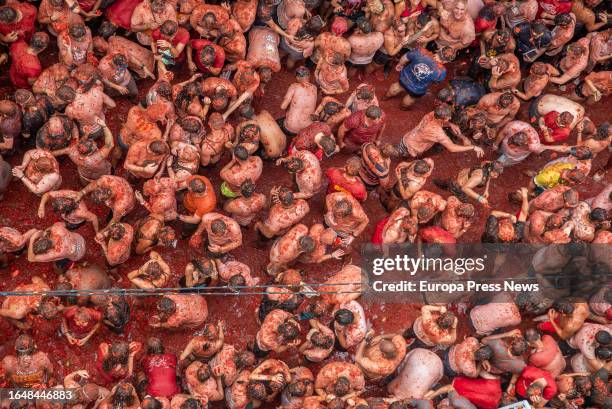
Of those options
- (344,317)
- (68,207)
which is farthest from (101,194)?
(344,317)

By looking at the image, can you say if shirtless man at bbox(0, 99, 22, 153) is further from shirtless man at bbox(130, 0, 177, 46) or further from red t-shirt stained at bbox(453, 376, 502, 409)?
red t-shirt stained at bbox(453, 376, 502, 409)

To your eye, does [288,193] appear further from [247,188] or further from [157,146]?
[157,146]

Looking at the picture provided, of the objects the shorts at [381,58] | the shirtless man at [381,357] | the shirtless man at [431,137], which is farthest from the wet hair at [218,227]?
the shorts at [381,58]

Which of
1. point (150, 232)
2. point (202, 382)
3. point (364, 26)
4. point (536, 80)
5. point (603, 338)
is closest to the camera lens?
point (202, 382)

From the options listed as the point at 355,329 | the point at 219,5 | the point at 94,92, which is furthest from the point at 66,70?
the point at 355,329

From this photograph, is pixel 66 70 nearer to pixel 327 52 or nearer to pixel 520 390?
pixel 327 52

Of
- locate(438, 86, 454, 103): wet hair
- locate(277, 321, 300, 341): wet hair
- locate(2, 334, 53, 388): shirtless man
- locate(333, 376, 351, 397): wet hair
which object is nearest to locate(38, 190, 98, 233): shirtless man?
locate(2, 334, 53, 388): shirtless man
